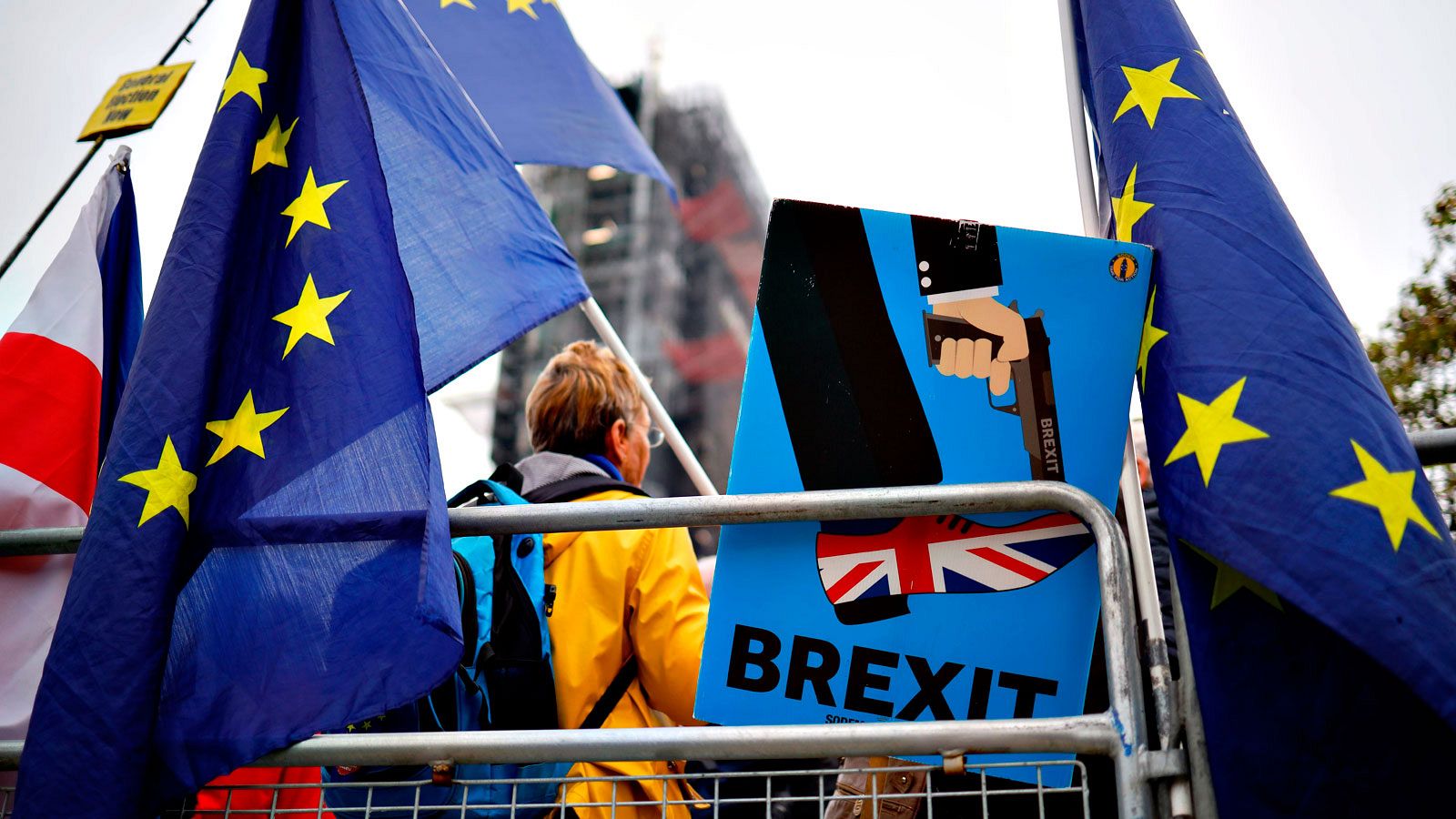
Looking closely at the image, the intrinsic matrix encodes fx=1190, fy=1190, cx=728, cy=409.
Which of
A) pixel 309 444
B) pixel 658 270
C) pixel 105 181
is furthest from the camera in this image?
pixel 658 270

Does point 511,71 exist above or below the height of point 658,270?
below

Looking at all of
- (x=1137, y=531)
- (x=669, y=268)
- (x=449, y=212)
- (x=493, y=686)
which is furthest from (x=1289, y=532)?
(x=669, y=268)

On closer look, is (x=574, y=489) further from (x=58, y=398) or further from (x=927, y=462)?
(x=58, y=398)

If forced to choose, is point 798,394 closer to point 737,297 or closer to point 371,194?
point 371,194

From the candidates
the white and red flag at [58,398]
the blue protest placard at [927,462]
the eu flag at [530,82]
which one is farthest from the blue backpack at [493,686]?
the eu flag at [530,82]

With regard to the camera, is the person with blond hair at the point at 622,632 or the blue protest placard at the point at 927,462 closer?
the blue protest placard at the point at 927,462

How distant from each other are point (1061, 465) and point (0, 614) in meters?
2.31

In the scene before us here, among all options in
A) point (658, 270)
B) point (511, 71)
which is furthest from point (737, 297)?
point (511, 71)

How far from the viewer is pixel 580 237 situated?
6150 cm

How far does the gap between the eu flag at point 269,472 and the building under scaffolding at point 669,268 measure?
5400 centimetres

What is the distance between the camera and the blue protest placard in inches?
83.7

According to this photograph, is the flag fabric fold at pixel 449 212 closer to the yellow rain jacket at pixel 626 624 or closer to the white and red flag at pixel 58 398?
the yellow rain jacket at pixel 626 624

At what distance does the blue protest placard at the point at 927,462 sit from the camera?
212 centimetres

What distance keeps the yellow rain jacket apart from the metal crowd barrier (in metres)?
0.50
